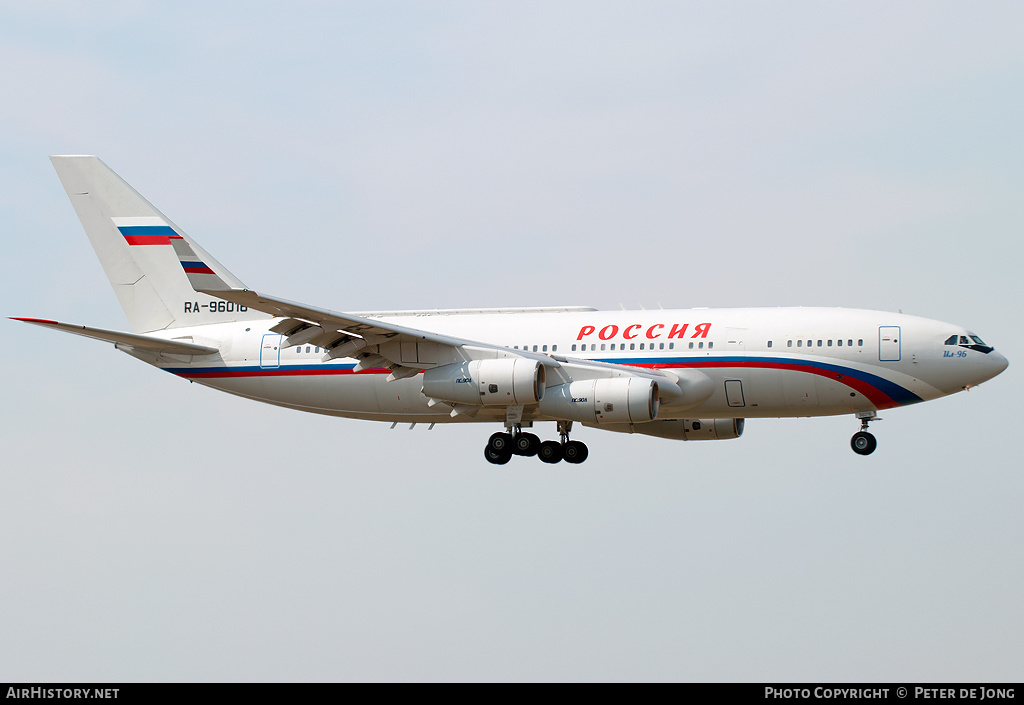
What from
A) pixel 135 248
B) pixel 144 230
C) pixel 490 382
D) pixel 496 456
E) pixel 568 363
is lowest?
pixel 496 456

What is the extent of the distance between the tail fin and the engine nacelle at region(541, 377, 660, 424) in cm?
1245

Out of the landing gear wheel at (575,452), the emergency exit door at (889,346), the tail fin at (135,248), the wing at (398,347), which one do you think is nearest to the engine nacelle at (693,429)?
the landing gear wheel at (575,452)

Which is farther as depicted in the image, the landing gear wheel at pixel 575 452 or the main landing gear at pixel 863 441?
the landing gear wheel at pixel 575 452

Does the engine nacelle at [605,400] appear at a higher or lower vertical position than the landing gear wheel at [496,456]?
higher

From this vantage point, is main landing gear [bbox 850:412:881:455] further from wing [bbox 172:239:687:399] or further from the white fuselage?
wing [bbox 172:239:687:399]

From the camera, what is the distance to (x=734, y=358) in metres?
38.4

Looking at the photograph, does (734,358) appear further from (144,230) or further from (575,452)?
(144,230)

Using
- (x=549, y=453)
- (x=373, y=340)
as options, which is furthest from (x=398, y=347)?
(x=549, y=453)

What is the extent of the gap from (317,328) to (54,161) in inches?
569

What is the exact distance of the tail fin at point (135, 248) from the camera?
45062 millimetres

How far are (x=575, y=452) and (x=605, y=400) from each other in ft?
15.4

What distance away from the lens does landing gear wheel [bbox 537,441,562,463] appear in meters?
41.7

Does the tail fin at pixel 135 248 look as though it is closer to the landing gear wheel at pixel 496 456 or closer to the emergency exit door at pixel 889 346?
the landing gear wheel at pixel 496 456

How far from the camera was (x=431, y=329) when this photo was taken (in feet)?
139
